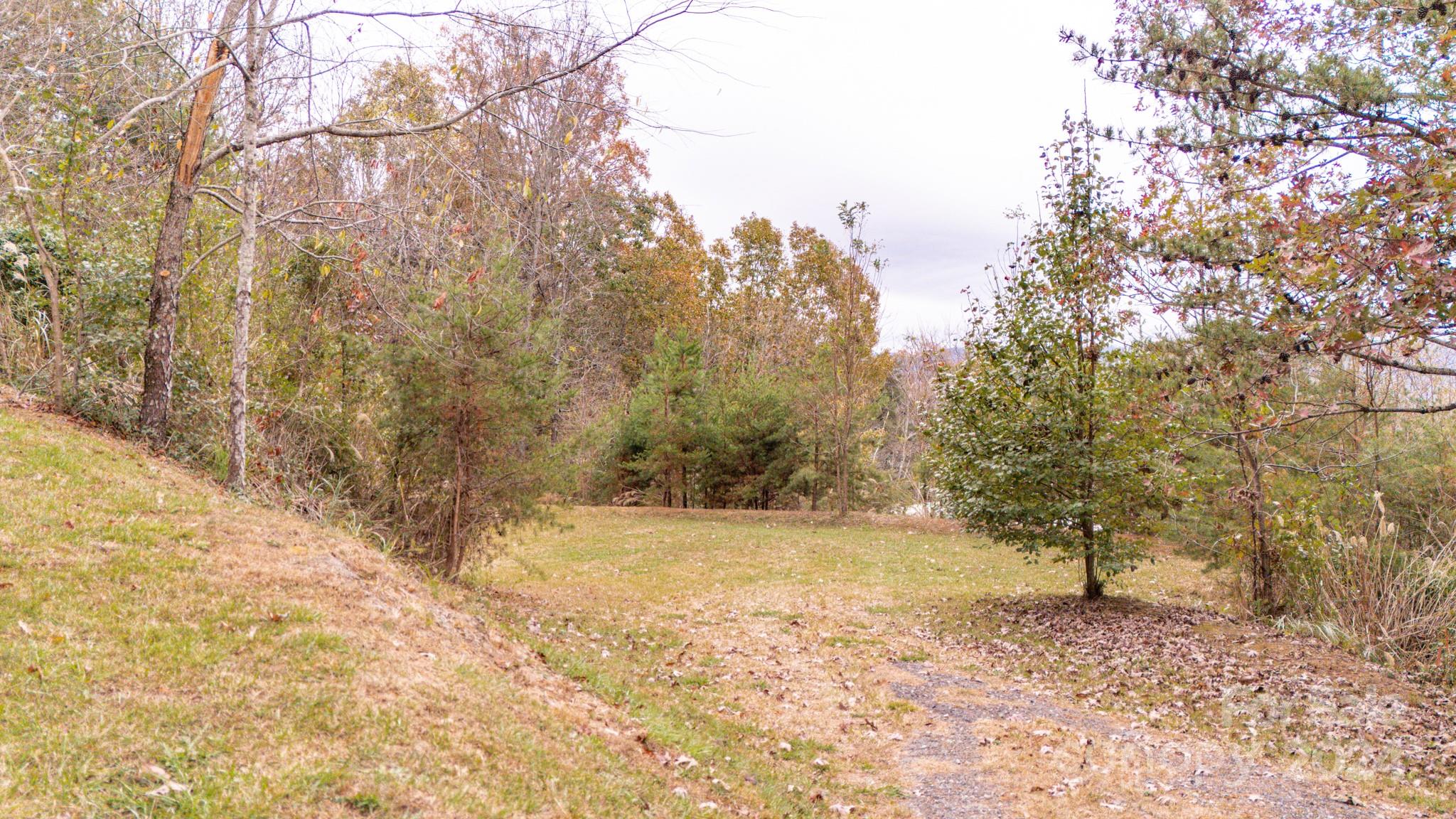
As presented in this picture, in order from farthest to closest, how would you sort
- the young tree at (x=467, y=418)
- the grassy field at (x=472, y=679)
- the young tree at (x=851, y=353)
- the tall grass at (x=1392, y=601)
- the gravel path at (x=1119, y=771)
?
the young tree at (x=851, y=353) < the young tree at (x=467, y=418) < the tall grass at (x=1392, y=601) < the gravel path at (x=1119, y=771) < the grassy field at (x=472, y=679)

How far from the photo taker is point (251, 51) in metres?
8.09

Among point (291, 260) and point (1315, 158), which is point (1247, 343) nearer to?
point (1315, 158)

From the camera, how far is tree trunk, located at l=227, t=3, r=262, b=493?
7891mm

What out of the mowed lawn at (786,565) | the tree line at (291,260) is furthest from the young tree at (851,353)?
the tree line at (291,260)

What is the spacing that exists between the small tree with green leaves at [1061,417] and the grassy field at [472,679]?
135cm

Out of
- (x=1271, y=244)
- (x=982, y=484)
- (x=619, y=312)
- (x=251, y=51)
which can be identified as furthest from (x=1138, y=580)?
(x=619, y=312)

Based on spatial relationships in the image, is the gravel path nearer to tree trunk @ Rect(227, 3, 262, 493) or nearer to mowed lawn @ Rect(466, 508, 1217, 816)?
mowed lawn @ Rect(466, 508, 1217, 816)

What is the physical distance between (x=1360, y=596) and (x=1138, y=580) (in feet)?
22.1

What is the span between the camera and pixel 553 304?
1338cm

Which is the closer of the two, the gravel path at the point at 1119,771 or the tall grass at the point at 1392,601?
the gravel path at the point at 1119,771

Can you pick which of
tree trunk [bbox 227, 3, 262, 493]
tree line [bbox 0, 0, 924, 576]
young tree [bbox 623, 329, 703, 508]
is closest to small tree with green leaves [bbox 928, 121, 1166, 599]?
tree line [bbox 0, 0, 924, 576]

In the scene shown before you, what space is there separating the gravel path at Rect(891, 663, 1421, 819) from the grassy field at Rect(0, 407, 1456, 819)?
0.22m

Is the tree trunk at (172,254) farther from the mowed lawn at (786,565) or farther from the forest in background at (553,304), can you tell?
the mowed lawn at (786,565)

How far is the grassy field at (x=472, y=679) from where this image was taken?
360 cm
